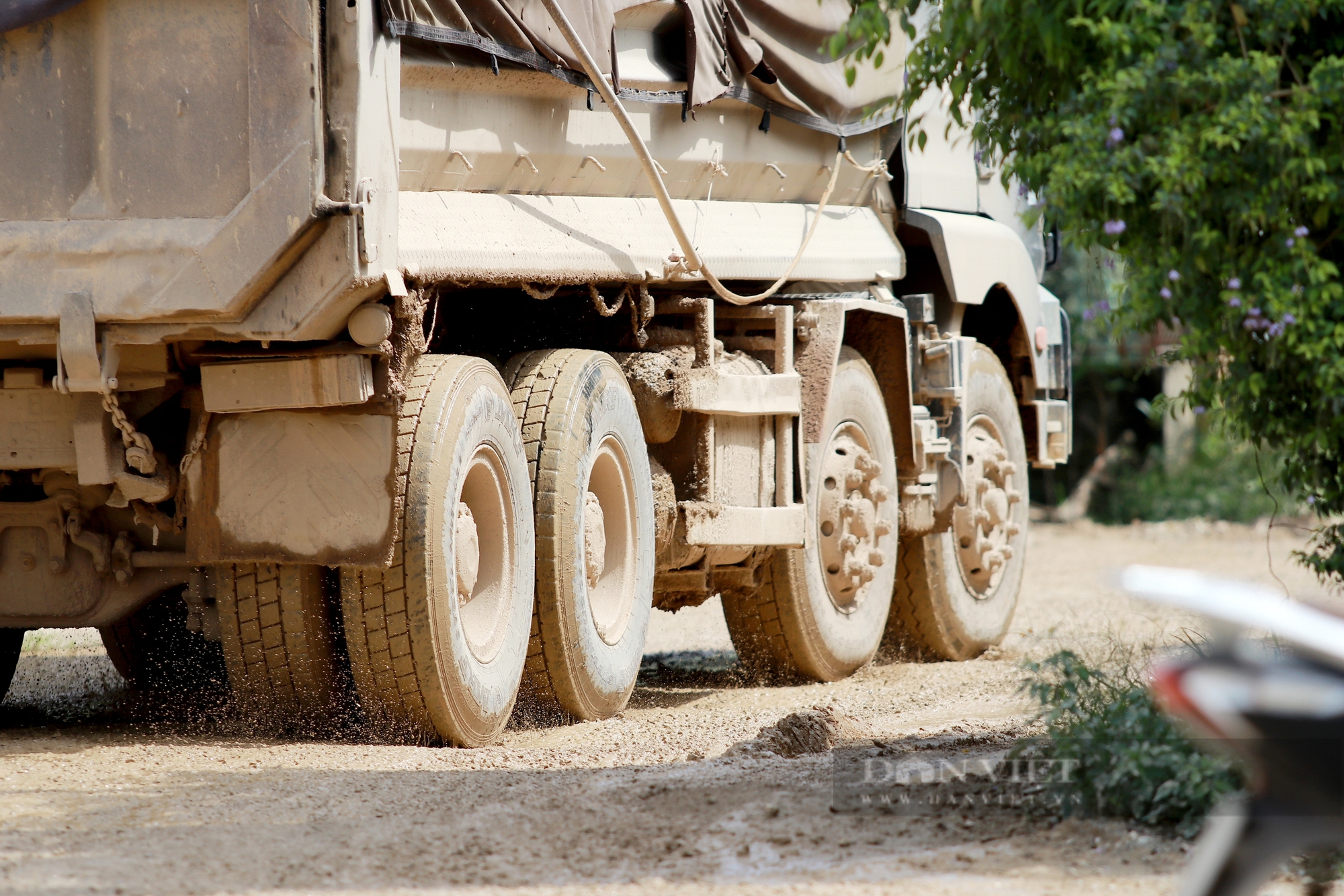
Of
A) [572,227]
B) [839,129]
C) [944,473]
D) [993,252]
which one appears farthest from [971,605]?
[572,227]

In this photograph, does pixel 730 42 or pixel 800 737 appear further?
pixel 730 42

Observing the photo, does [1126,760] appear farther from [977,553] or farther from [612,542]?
[977,553]

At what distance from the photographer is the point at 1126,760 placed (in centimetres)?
434

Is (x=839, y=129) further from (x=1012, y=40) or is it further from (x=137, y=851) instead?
(x=137, y=851)

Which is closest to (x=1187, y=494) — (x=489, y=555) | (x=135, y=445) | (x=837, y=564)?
(x=837, y=564)

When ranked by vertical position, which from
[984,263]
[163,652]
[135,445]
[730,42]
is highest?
[730,42]

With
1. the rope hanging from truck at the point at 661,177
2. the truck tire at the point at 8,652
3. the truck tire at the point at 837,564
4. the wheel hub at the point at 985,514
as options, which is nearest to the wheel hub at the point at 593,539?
the rope hanging from truck at the point at 661,177

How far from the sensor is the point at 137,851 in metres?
4.21

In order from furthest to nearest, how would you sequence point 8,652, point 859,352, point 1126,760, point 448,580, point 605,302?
point 859,352 → point 8,652 → point 605,302 → point 448,580 → point 1126,760

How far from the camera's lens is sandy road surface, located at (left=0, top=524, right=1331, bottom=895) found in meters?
4.00

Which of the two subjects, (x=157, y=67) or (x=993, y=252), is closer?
(x=157, y=67)

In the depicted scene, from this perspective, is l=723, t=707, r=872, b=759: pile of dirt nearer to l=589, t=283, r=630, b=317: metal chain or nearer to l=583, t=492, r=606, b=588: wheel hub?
l=583, t=492, r=606, b=588: wheel hub

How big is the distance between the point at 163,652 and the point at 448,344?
5.50 feet

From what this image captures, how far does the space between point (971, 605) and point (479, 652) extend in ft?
13.8
